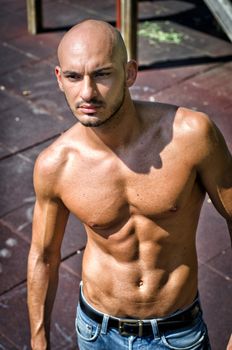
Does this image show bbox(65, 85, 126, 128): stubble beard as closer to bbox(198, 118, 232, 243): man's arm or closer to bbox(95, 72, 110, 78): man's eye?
bbox(95, 72, 110, 78): man's eye

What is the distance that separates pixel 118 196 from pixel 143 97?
4.86 m

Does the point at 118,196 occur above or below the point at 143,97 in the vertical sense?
above

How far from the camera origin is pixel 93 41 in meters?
2.75

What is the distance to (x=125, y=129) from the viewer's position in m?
2.95

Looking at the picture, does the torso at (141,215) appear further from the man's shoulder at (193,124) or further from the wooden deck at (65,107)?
the wooden deck at (65,107)

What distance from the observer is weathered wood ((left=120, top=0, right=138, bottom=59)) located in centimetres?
804

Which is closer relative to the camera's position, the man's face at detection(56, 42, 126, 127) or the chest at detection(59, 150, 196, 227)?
the man's face at detection(56, 42, 126, 127)

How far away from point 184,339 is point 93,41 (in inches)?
52.8

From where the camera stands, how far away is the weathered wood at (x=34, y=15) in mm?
9383

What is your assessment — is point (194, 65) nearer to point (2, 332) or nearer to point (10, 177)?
point (10, 177)

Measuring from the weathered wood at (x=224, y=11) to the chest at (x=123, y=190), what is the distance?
483cm

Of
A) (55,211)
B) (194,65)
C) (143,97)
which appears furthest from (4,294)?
(194,65)

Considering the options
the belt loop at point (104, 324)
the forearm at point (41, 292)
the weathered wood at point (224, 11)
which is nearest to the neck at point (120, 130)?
the forearm at point (41, 292)

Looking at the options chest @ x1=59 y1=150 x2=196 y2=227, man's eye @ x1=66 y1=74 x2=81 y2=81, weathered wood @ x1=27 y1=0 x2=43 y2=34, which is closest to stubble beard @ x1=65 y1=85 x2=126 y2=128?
man's eye @ x1=66 y1=74 x2=81 y2=81
